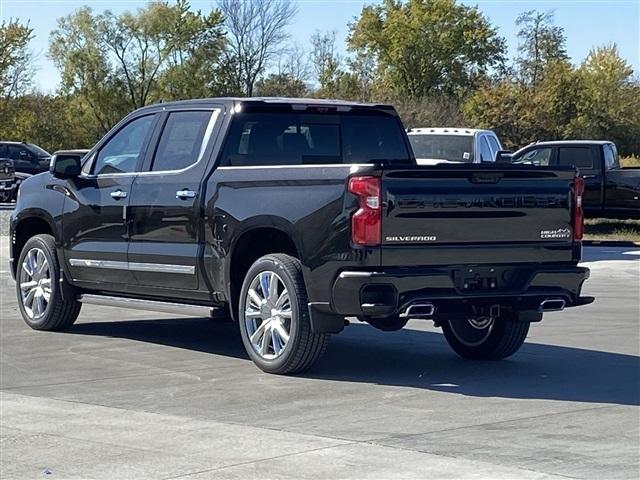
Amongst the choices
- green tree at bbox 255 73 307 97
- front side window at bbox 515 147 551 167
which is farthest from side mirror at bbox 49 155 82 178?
green tree at bbox 255 73 307 97

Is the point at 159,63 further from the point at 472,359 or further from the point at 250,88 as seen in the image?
the point at 472,359

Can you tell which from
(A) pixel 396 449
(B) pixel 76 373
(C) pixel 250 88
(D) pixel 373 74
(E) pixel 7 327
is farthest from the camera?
(D) pixel 373 74

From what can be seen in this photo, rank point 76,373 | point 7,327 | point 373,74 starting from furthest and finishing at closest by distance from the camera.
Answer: point 373,74 < point 7,327 < point 76,373

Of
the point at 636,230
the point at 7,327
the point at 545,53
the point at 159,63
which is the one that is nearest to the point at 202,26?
the point at 159,63

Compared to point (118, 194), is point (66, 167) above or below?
above

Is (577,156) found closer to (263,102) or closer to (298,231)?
(263,102)

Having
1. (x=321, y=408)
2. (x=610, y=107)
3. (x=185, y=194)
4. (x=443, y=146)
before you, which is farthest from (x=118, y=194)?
(x=610, y=107)

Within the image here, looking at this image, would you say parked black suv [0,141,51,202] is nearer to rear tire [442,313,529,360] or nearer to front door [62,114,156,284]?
front door [62,114,156,284]

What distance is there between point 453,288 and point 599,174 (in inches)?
694

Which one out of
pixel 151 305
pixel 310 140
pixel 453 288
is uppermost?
pixel 310 140

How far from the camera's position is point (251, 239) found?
913 centimetres

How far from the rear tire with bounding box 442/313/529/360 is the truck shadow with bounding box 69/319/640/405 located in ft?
0.35

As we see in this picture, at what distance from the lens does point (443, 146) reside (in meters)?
21.1

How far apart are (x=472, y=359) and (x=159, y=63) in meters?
57.9
